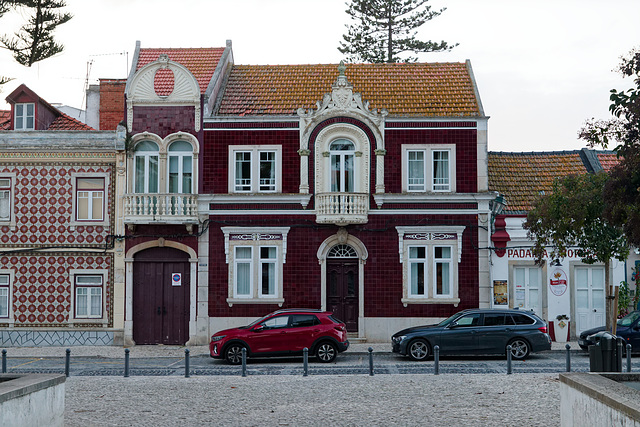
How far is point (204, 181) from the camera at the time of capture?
28.2 meters

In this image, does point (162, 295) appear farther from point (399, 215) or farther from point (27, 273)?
point (399, 215)

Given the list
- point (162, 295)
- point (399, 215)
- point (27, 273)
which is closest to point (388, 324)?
point (399, 215)

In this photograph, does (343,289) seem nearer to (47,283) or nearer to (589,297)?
(589,297)

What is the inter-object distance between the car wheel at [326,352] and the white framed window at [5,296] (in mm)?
11808

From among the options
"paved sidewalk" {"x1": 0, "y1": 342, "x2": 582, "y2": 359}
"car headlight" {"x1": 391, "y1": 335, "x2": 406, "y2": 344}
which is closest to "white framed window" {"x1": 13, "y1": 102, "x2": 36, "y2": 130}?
"paved sidewalk" {"x1": 0, "y1": 342, "x2": 582, "y2": 359}

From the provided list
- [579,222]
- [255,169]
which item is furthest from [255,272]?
[579,222]

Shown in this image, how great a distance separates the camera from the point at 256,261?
28031 millimetres

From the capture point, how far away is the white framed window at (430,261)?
91.0 feet

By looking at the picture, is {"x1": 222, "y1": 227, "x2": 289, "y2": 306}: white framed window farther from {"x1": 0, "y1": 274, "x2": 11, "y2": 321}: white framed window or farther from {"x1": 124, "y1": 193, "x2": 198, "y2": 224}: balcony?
{"x1": 0, "y1": 274, "x2": 11, "y2": 321}: white framed window

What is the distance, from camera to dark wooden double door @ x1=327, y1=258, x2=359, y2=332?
27953mm

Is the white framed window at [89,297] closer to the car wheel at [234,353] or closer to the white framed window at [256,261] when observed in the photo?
the white framed window at [256,261]

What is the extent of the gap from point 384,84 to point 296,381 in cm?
1498

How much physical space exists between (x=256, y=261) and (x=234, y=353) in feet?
19.3

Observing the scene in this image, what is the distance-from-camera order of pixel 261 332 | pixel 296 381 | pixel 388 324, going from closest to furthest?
pixel 296 381 < pixel 261 332 < pixel 388 324
